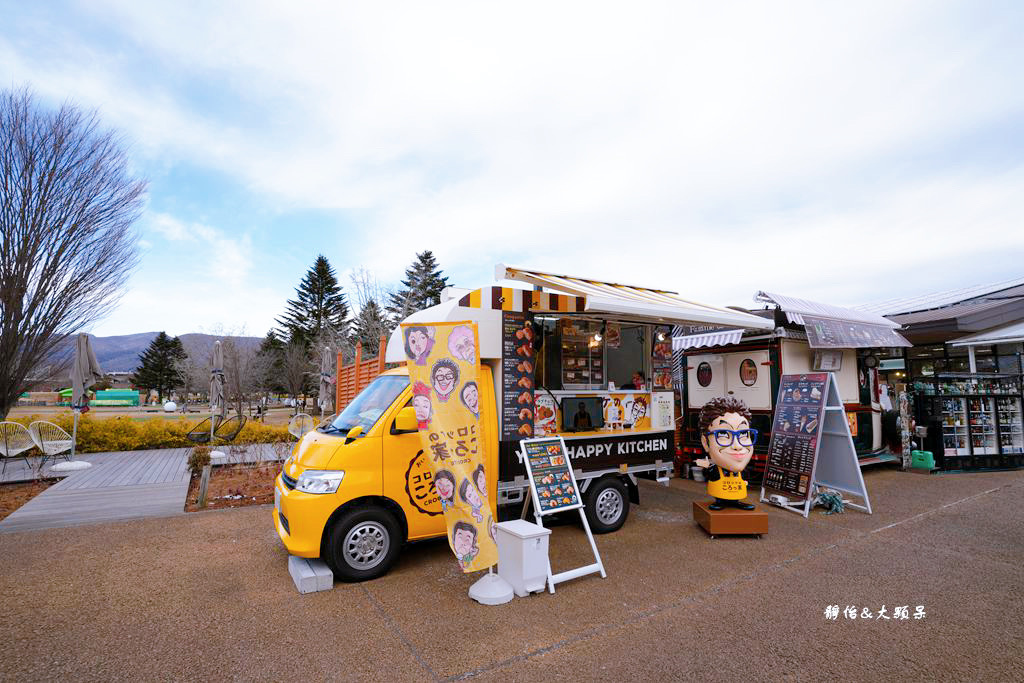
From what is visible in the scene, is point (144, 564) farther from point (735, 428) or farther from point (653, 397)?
point (735, 428)

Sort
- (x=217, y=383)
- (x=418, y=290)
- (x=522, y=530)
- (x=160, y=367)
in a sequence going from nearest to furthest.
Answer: (x=522, y=530), (x=217, y=383), (x=418, y=290), (x=160, y=367)

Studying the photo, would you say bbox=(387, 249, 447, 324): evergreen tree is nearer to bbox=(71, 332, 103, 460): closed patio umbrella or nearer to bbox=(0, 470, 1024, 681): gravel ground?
bbox=(71, 332, 103, 460): closed patio umbrella

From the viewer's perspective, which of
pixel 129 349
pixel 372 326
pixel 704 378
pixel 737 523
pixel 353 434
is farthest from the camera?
pixel 129 349

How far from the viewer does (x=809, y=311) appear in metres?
8.82

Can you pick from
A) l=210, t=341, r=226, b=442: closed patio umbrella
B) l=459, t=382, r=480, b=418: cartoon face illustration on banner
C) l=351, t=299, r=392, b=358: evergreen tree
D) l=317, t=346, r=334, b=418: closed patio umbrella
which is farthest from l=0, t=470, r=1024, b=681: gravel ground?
l=351, t=299, r=392, b=358: evergreen tree

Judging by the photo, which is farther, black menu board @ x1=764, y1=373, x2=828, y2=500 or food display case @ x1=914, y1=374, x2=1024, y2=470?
food display case @ x1=914, y1=374, x2=1024, y2=470

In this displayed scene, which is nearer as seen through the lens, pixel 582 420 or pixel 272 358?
pixel 582 420

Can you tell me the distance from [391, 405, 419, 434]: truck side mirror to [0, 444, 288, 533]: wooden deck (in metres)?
4.15

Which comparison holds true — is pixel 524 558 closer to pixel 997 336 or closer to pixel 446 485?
pixel 446 485

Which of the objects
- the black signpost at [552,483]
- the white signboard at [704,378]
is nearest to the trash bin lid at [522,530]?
the black signpost at [552,483]

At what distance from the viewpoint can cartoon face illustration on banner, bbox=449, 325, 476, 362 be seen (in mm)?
3938

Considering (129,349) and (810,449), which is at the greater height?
(129,349)

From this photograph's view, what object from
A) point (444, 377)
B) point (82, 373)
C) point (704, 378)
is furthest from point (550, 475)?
point (82, 373)

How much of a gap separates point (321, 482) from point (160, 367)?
180 feet
